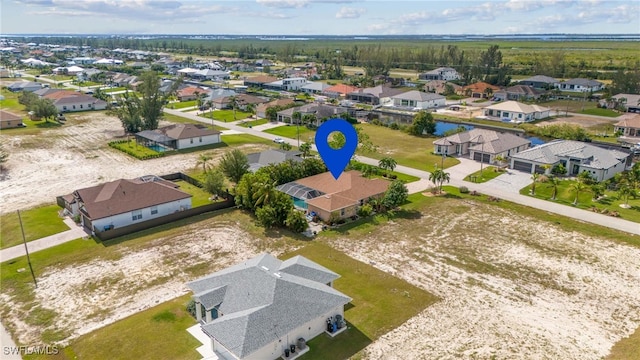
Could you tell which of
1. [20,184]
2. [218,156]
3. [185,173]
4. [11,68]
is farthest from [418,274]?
[11,68]

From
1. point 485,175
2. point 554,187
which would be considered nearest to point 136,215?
point 485,175

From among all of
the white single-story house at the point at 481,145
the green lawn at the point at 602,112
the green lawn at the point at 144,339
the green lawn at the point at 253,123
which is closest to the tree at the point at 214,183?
the green lawn at the point at 144,339

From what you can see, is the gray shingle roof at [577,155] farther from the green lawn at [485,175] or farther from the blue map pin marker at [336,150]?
the blue map pin marker at [336,150]

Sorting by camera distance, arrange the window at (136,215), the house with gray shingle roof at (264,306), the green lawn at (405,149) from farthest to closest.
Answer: the green lawn at (405,149) < the window at (136,215) < the house with gray shingle roof at (264,306)

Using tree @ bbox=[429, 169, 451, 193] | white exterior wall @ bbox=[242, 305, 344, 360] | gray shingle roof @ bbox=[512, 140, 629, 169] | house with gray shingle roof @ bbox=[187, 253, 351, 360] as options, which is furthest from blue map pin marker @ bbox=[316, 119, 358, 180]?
gray shingle roof @ bbox=[512, 140, 629, 169]

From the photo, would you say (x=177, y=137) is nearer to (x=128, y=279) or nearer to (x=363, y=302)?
(x=128, y=279)
